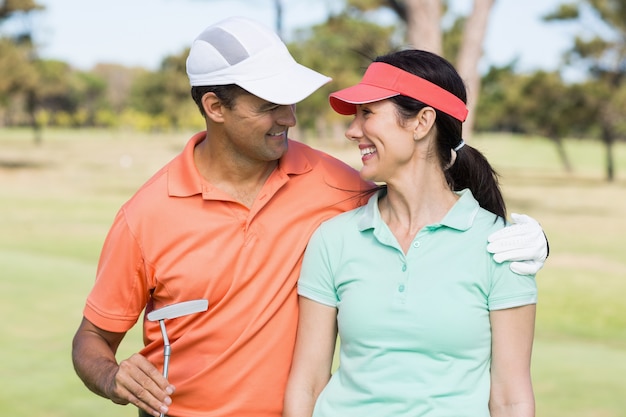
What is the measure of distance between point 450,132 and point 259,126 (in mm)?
550

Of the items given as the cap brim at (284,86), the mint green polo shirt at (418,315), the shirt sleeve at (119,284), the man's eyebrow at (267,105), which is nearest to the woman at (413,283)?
the mint green polo shirt at (418,315)

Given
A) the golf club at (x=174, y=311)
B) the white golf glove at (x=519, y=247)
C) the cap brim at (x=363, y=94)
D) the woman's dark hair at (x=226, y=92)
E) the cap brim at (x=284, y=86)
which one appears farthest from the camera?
the woman's dark hair at (x=226, y=92)

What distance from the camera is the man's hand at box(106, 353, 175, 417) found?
2.37 metres

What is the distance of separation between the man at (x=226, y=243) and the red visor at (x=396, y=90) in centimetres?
24

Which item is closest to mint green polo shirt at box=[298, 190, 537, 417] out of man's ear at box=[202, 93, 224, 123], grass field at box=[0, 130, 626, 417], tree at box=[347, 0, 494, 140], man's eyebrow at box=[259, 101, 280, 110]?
man's eyebrow at box=[259, 101, 280, 110]

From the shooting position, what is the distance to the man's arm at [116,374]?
7.79 ft

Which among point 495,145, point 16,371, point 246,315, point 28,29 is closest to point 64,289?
point 16,371

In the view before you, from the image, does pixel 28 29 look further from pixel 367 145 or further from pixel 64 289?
pixel 367 145

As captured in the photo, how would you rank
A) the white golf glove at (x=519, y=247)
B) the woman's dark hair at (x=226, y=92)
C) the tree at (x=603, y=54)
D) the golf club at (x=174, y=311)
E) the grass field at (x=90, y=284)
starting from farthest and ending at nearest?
the tree at (x=603, y=54), the grass field at (x=90, y=284), the woman's dark hair at (x=226, y=92), the golf club at (x=174, y=311), the white golf glove at (x=519, y=247)

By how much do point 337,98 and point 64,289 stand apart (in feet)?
23.8

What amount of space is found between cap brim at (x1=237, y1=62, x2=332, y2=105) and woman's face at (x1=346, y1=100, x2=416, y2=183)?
9.4 inches

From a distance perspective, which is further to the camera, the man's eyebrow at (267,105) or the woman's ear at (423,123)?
the man's eyebrow at (267,105)

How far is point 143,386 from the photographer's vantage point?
93.9 inches

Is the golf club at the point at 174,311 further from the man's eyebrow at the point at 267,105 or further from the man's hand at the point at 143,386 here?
the man's eyebrow at the point at 267,105
